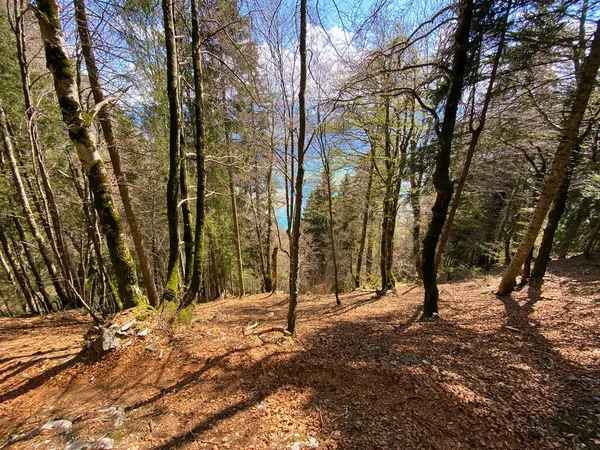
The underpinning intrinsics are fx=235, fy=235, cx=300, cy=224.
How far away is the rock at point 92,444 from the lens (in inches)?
73.3

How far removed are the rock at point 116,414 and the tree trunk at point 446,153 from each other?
508 centimetres

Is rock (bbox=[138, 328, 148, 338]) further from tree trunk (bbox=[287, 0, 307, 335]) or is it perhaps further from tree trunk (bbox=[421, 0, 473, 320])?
tree trunk (bbox=[421, 0, 473, 320])

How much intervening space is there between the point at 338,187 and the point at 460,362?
13497 millimetres

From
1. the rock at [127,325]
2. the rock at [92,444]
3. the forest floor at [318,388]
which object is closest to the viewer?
the rock at [92,444]

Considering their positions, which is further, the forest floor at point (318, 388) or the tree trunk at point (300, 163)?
the tree trunk at point (300, 163)

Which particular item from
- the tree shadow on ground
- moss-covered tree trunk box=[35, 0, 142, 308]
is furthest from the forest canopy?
the tree shadow on ground

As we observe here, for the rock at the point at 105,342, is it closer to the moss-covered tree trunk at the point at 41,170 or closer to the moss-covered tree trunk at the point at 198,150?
the moss-covered tree trunk at the point at 41,170

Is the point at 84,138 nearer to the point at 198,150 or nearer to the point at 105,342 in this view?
the point at 198,150

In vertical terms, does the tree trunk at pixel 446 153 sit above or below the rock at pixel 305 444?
above

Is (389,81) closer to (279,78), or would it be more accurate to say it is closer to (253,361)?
(279,78)

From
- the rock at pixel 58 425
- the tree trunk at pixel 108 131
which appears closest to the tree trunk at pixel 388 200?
the tree trunk at pixel 108 131

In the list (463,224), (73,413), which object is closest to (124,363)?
(73,413)

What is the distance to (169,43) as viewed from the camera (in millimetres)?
4090

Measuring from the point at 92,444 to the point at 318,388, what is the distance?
80.6 inches
